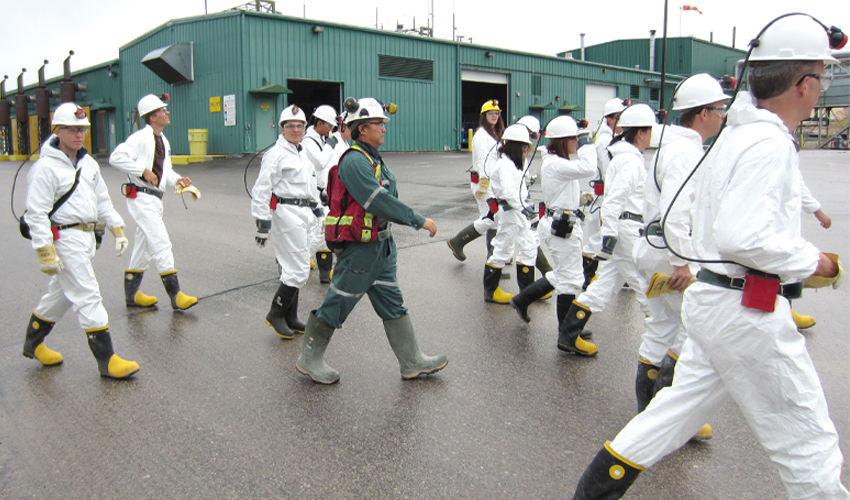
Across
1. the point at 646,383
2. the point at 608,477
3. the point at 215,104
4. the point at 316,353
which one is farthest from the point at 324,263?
the point at 215,104

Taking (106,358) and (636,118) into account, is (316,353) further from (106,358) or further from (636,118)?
(636,118)

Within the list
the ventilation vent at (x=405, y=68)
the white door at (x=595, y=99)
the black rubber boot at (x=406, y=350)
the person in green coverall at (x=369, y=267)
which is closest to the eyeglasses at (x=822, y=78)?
the person in green coverall at (x=369, y=267)

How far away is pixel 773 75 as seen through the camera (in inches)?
90.2

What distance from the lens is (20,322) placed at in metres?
5.86

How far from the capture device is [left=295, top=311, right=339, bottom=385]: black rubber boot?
14.0 feet

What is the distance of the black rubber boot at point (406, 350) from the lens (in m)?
4.34

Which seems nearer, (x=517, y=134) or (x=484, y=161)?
(x=517, y=134)

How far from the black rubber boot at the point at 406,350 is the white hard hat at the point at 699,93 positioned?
7.43 feet

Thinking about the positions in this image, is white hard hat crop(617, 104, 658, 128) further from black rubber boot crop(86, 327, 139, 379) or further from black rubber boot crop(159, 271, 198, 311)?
black rubber boot crop(159, 271, 198, 311)

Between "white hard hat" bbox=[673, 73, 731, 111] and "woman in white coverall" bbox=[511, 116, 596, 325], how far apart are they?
1.64m

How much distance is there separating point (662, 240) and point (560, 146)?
2069mm

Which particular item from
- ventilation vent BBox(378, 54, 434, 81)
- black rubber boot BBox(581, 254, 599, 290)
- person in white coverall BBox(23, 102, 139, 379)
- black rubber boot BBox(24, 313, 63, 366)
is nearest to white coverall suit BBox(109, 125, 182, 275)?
person in white coverall BBox(23, 102, 139, 379)

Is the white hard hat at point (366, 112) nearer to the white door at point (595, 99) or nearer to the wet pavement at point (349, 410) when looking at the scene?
the wet pavement at point (349, 410)

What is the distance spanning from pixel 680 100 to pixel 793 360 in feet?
6.29
